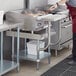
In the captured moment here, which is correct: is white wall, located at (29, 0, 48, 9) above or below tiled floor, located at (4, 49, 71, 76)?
above

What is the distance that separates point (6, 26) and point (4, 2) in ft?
2.61

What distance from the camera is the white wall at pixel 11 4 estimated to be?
407cm

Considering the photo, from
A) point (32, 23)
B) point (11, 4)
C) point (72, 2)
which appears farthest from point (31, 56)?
point (72, 2)

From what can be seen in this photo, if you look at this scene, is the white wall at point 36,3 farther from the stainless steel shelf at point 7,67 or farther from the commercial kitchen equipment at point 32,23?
the stainless steel shelf at point 7,67

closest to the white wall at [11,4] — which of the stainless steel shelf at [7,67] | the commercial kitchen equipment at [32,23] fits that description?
the commercial kitchen equipment at [32,23]

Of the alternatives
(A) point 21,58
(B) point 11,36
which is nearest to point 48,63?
(A) point 21,58

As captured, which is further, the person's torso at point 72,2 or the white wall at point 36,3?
the white wall at point 36,3

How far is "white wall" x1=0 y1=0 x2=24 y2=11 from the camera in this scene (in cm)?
407

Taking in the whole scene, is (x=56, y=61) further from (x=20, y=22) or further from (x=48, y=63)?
(x=20, y=22)

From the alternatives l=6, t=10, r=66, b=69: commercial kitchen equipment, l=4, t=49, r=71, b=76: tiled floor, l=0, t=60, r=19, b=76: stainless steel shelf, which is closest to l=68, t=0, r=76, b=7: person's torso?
l=6, t=10, r=66, b=69: commercial kitchen equipment

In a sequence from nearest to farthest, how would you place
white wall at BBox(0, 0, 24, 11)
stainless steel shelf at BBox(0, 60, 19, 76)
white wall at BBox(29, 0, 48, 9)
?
stainless steel shelf at BBox(0, 60, 19, 76) → white wall at BBox(0, 0, 24, 11) → white wall at BBox(29, 0, 48, 9)

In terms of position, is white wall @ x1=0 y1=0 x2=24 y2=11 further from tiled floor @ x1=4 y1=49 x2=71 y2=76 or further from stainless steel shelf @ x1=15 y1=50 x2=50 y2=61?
tiled floor @ x1=4 y1=49 x2=71 y2=76

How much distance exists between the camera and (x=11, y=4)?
4.30 m

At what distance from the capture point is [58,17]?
159 inches
